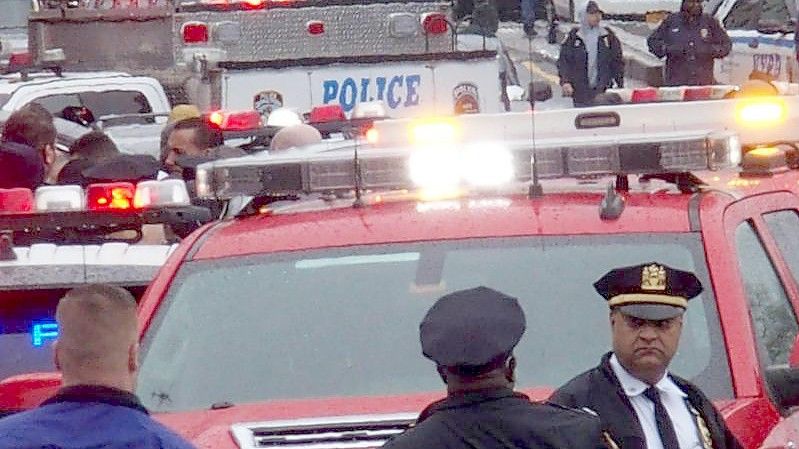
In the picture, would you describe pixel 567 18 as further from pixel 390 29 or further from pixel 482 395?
pixel 482 395

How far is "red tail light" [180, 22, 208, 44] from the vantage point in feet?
56.6

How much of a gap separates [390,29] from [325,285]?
1175 cm

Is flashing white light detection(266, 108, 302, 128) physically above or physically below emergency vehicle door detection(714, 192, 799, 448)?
below

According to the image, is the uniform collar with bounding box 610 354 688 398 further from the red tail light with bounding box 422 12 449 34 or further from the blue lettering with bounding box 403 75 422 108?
the red tail light with bounding box 422 12 449 34

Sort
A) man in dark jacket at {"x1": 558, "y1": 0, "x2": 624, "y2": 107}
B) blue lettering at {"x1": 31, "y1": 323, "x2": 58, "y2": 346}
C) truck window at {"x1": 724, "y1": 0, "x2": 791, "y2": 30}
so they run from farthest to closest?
1. truck window at {"x1": 724, "y1": 0, "x2": 791, "y2": 30}
2. man in dark jacket at {"x1": 558, "y1": 0, "x2": 624, "y2": 107}
3. blue lettering at {"x1": 31, "y1": 323, "x2": 58, "y2": 346}

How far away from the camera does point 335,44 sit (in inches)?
699

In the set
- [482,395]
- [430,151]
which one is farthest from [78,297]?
[430,151]

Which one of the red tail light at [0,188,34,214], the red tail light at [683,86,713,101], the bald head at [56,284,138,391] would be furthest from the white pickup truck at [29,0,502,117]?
the bald head at [56,284,138,391]

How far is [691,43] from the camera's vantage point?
22.2 m

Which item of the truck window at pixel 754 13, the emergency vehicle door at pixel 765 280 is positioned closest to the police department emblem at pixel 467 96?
the emergency vehicle door at pixel 765 280

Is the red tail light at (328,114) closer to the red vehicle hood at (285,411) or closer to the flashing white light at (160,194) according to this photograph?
the flashing white light at (160,194)

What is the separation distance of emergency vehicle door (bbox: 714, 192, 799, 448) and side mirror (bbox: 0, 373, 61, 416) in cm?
166

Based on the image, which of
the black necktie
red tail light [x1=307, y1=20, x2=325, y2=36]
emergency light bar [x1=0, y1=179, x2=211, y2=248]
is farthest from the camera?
red tail light [x1=307, y1=20, x2=325, y2=36]

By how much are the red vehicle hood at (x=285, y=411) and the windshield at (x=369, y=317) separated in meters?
0.09
